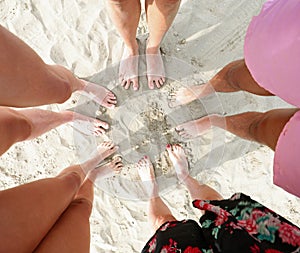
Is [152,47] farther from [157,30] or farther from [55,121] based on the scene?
[55,121]

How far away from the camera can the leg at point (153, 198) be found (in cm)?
138

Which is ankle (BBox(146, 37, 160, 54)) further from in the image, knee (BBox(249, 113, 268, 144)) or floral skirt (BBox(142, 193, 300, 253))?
floral skirt (BBox(142, 193, 300, 253))

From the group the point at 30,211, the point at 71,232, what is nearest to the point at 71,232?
the point at 71,232

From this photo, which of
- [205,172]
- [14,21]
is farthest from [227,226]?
[14,21]

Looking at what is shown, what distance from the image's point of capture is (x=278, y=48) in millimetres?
Result: 746

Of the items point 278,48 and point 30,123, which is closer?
point 278,48

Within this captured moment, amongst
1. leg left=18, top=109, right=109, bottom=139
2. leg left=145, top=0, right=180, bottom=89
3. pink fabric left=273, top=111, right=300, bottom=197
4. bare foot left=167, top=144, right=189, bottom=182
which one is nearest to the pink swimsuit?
pink fabric left=273, top=111, right=300, bottom=197

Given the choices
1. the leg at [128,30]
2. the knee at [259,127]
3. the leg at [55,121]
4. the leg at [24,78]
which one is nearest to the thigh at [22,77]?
the leg at [24,78]

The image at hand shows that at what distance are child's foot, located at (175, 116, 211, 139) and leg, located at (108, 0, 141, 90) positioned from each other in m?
0.24

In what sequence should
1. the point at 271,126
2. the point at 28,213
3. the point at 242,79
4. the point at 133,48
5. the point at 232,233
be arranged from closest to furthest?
the point at 232,233
the point at 28,213
the point at 271,126
the point at 242,79
the point at 133,48

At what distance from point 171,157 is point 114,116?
0.92ft

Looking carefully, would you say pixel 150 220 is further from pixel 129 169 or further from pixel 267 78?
pixel 267 78

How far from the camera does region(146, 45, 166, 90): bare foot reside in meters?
1.47

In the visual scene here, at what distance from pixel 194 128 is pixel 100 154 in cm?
38
